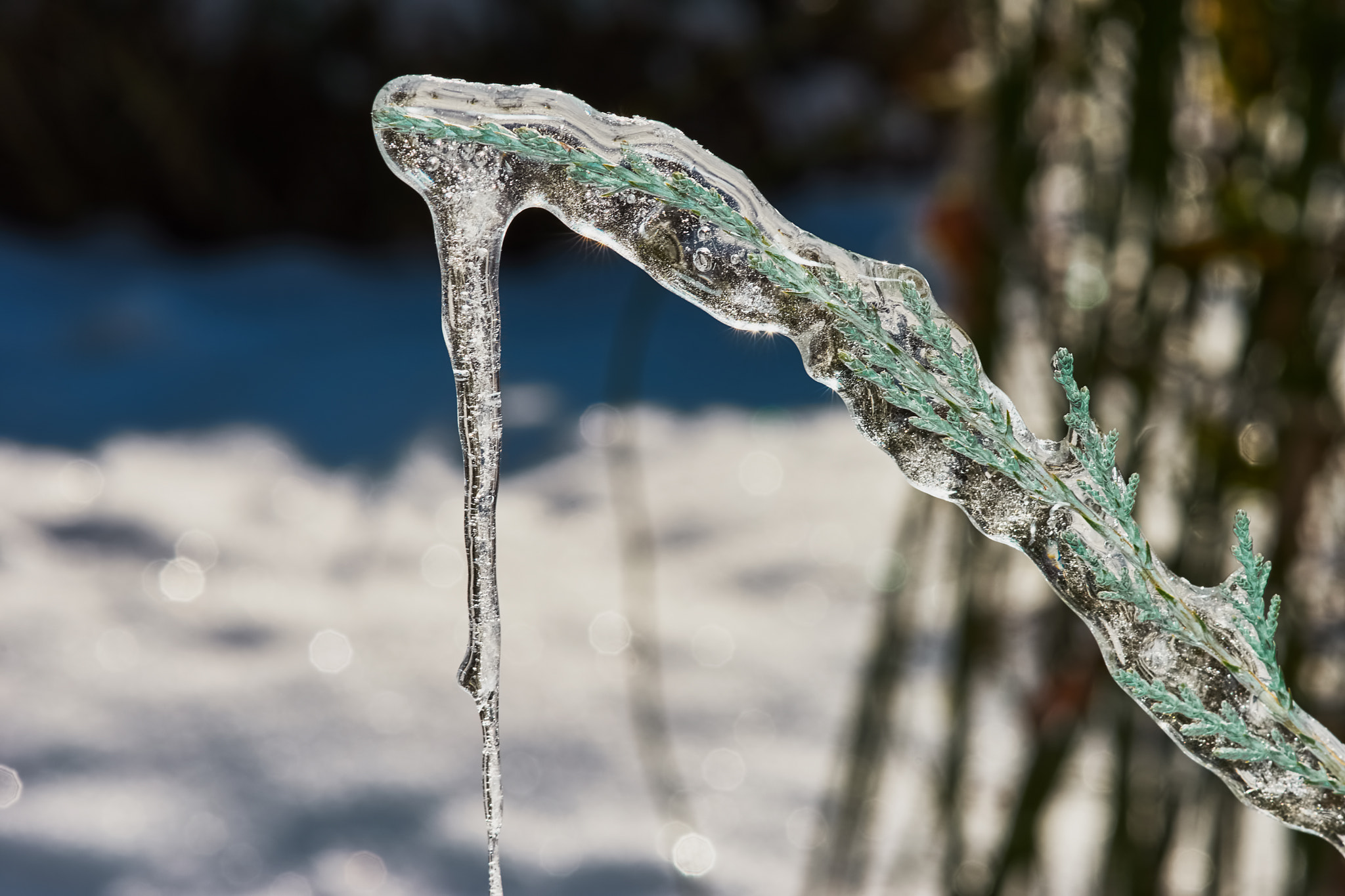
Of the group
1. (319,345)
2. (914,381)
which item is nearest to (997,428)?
(914,381)

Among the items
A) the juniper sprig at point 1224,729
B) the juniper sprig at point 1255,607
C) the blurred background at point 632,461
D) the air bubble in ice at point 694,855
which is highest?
the blurred background at point 632,461

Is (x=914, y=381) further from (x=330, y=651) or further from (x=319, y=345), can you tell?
(x=319, y=345)

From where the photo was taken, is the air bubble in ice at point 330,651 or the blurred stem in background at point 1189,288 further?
the air bubble in ice at point 330,651

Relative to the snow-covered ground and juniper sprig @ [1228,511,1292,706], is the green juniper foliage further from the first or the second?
the snow-covered ground

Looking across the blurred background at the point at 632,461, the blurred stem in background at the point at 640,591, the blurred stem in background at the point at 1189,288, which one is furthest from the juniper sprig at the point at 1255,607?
the blurred stem in background at the point at 640,591

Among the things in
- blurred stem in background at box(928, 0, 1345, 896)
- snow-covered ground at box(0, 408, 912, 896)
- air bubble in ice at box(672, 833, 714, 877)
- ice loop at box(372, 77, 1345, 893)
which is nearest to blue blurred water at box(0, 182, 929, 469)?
snow-covered ground at box(0, 408, 912, 896)

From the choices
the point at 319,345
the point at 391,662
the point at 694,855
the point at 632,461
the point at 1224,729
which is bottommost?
the point at 1224,729

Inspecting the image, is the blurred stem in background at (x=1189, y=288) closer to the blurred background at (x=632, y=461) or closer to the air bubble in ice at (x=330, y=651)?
the blurred background at (x=632, y=461)
